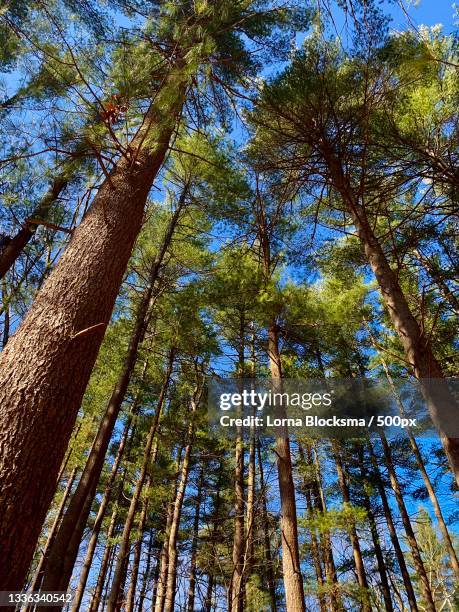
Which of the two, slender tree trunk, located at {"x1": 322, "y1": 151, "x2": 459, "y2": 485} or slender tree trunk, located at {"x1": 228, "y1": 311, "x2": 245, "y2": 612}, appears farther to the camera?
slender tree trunk, located at {"x1": 228, "y1": 311, "x2": 245, "y2": 612}

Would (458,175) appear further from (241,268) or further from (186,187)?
(186,187)

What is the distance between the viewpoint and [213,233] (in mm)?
8281

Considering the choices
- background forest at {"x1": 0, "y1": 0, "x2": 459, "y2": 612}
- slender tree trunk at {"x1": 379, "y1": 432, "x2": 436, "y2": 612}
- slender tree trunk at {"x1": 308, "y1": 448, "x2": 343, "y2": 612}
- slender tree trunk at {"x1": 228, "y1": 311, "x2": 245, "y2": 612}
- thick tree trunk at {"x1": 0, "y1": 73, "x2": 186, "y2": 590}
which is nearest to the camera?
thick tree trunk at {"x1": 0, "y1": 73, "x2": 186, "y2": 590}

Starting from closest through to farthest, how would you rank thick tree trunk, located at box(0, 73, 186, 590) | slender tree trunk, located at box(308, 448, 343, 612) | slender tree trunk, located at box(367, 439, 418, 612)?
thick tree trunk, located at box(0, 73, 186, 590) < slender tree trunk, located at box(308, 448, 343, 612) < slender tree trunk, located at box(367, 439, 418, 612)

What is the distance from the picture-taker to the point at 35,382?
→ 2.07 meters

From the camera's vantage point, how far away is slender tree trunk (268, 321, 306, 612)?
4754 millimetres

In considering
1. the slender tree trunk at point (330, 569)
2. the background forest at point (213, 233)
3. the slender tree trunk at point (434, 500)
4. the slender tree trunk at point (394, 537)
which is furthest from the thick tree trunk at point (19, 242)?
the slender tree trunk at point (394, 537)

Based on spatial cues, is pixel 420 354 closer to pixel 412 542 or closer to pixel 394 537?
pixel 412 542

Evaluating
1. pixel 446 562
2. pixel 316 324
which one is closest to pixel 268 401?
pixel 316 324

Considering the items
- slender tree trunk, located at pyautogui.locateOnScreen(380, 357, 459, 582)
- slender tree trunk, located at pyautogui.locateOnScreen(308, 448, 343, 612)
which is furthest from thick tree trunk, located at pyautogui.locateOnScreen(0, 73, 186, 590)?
slender tree trunk, located at pyautogui.locateOnScreen(380, 357, 459, 582)

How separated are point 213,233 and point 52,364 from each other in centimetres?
643

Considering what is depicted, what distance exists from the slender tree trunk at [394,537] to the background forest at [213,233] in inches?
2.4

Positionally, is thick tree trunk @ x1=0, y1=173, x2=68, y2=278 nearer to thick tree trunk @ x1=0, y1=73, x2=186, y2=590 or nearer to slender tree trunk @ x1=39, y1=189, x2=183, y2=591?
slender tree trunk @ x1=39, y1=189, x2=183, y2=591

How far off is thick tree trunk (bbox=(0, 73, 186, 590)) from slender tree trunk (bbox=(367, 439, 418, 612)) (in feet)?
35.0
